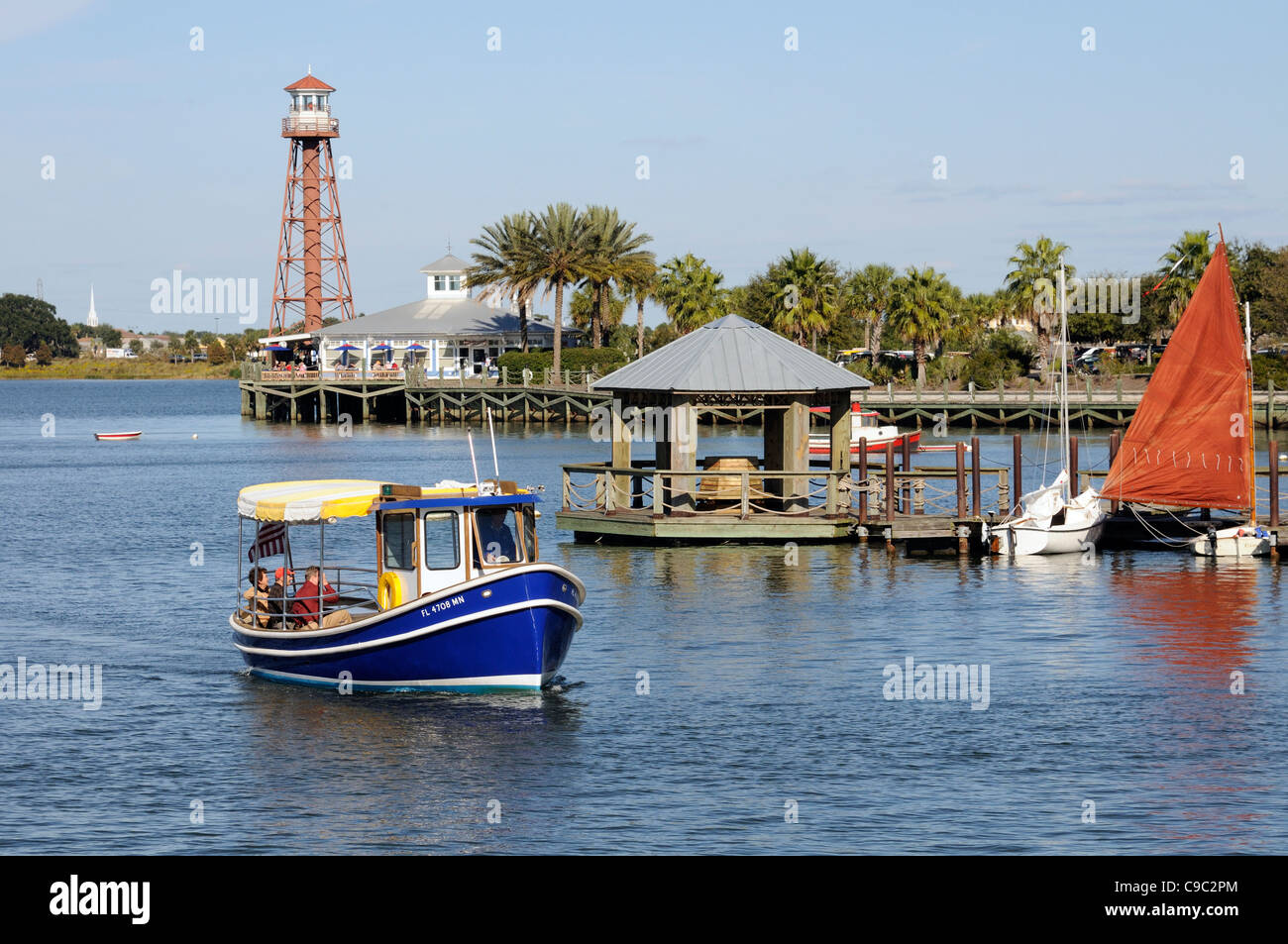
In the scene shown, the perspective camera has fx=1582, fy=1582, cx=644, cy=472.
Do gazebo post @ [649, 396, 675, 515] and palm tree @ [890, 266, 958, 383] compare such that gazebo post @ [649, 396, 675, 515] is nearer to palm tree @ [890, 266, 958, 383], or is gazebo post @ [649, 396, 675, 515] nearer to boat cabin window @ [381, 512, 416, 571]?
boat cabin window @ [381, 512, 416, 571]

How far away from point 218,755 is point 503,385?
271 ft

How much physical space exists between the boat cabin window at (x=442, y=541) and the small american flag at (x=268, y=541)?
3.18m

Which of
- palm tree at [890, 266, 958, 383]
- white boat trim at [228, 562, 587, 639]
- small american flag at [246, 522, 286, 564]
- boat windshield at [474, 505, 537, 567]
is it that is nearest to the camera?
white boat trim at [228, 562, 587, 639]

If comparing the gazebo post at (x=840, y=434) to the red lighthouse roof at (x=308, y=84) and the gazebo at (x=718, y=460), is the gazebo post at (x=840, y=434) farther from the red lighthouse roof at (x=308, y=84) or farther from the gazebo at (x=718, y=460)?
the red lighthouse roof at (x=308, y=84)

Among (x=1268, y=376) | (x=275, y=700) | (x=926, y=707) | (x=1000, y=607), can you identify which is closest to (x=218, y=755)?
(x=275, y=700)

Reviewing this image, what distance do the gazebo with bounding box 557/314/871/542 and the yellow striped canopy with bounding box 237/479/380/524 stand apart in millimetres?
14575

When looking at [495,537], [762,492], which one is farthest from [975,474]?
[495,537]

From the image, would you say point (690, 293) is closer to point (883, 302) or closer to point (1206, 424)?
point (883, 302)

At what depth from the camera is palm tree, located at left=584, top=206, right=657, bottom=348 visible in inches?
4045

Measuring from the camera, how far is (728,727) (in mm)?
20797

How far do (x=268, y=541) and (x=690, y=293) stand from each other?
79.4m

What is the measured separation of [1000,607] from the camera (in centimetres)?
3020

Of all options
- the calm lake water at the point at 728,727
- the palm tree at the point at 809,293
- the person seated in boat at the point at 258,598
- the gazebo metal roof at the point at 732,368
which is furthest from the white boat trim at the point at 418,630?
the palm tree at the point at 809,293

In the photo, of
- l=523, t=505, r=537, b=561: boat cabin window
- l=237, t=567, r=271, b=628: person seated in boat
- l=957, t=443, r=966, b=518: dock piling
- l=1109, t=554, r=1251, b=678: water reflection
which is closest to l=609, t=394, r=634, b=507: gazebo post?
l=957, t=443, r=966, b=518: dock piling
